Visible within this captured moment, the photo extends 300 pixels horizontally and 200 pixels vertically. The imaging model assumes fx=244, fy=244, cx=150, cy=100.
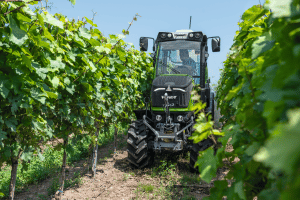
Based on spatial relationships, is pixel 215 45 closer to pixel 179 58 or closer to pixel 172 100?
pixel 179 58

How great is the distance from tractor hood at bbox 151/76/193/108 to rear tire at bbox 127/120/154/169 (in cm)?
63

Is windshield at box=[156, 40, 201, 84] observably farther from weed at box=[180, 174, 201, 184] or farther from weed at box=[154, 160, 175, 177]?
weed at box=[180, 174, 201, 184]

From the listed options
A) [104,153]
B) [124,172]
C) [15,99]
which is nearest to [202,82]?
[124,172]

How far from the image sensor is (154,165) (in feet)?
18.2

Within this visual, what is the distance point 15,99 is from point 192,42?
13.8 ft

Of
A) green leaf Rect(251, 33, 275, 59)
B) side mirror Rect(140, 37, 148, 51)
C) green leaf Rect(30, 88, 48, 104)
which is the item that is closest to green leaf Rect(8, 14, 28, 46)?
green leaf Rect(30, 88, 48, 104)

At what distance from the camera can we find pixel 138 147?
196 inches

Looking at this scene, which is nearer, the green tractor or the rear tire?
the green tractor

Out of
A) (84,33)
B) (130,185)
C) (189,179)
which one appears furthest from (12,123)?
(189,179)

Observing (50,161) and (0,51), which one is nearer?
(0,51)

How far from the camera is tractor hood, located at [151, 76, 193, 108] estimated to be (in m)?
5.11

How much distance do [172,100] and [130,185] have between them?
190 cm

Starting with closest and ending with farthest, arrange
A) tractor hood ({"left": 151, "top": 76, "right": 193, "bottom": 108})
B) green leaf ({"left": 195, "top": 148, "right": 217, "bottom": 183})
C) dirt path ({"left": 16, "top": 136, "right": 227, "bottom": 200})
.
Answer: green leaf ({"left": 195, "top": 148, "right": 217, "bottom": 183}), dirt path ({"left": 16, "top": 136, "right": 227, "bottom": 200}), tractor hood ({"left": 151, "top": 76, "right": 193, "bottom": 108})

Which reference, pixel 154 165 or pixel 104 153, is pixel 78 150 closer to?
pixel 104 153
